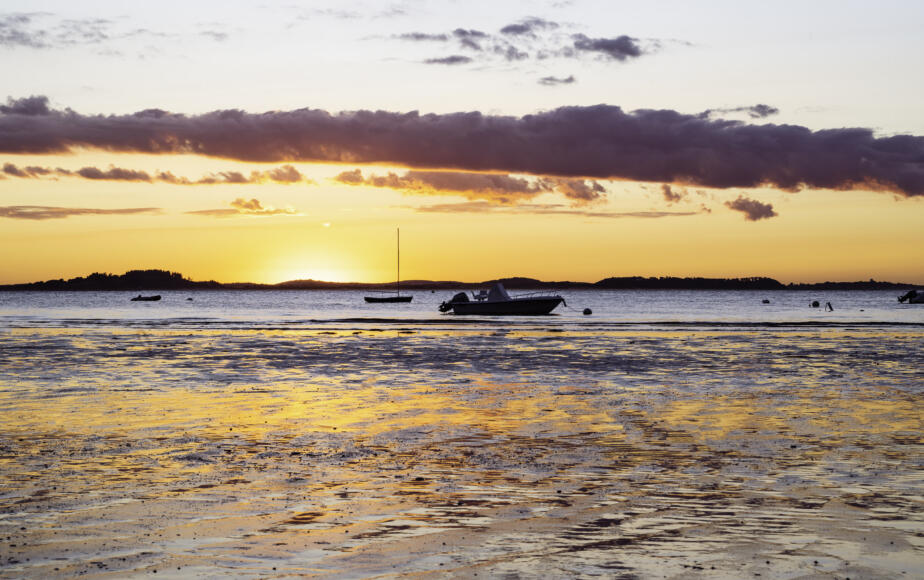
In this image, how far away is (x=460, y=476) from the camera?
36.8 feet

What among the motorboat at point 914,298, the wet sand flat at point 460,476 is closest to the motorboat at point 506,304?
the wet sand flat at point 460,476

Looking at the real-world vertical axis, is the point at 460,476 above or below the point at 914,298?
above

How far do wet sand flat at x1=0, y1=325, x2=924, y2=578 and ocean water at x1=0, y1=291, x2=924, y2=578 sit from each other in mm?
Result: 42

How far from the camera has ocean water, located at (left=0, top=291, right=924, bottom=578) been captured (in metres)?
7.59

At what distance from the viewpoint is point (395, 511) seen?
9305mm

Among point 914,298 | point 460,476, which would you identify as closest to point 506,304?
point 460,476

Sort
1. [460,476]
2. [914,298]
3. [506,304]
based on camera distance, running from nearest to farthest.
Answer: [460,476]
[506,304]
[914,298]

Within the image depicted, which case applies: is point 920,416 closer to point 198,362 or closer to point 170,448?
point 170,448

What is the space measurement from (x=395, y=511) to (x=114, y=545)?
2.79 meters

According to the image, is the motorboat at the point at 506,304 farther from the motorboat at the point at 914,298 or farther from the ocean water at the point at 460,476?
the motorboat at the point at 914,298

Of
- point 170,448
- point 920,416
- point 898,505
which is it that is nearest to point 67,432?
point 170,448

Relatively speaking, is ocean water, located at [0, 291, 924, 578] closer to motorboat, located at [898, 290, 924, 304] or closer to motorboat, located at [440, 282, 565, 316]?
motorboat, located at [440, 282, 565, 316]

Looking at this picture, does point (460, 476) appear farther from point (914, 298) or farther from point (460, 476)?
point (914, 298)

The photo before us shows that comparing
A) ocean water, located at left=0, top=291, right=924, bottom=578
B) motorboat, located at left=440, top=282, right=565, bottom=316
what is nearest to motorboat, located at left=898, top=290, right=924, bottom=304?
motorboat, located at left=440, top=282, right=565, bottom=316
